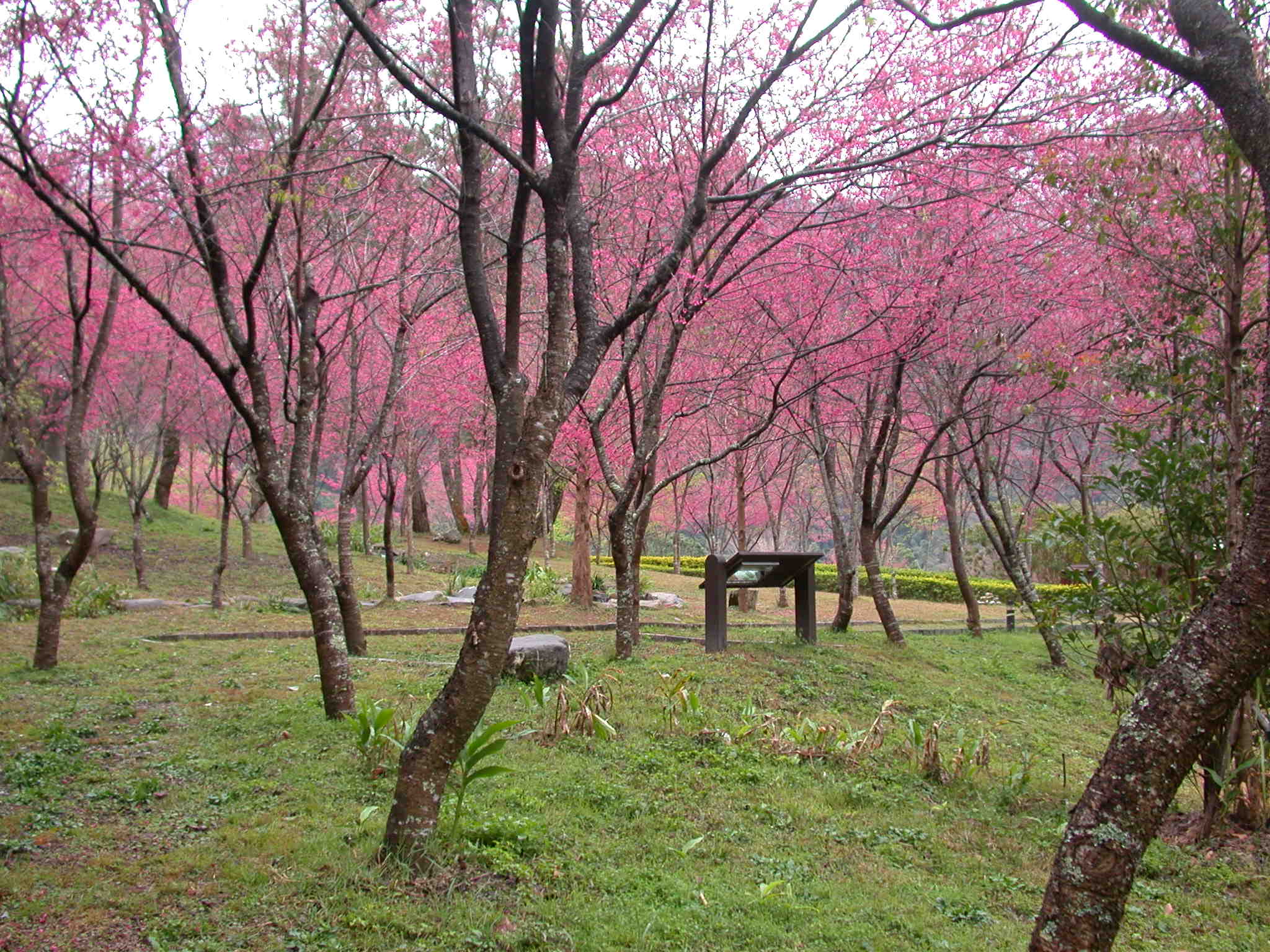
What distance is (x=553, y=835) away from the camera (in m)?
4.20

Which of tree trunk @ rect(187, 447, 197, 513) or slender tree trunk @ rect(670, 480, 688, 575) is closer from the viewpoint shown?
slender tree trunk @ rect(670, 480, 688, 575)

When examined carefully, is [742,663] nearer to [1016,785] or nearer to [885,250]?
[1016,785]

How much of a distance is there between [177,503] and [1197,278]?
107 ft

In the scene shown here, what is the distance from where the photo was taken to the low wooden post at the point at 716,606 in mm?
9414

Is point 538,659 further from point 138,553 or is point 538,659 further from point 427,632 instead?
point 138,553

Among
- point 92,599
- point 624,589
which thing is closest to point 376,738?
point 624,589

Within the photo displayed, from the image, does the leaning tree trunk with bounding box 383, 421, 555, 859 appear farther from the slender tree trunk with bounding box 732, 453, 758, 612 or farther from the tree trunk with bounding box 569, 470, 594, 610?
the slender tree trunk with bounding box 732, 453, 758, 612

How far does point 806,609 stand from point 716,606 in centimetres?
169

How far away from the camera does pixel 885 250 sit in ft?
34.8

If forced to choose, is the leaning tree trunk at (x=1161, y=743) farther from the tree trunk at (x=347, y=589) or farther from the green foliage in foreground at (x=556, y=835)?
the tree trunk at (x=347, y=589)

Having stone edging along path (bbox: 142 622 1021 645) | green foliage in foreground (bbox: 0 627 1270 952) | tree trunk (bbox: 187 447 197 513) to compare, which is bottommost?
green foliage in foreground (bbox: 0 627 1270 952)

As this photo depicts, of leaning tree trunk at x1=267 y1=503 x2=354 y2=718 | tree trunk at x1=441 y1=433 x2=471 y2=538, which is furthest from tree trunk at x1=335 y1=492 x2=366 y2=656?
tree trunk at x1=441 y1=433 x2=471 y2=538

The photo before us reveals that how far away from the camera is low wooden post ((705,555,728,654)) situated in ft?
30.9

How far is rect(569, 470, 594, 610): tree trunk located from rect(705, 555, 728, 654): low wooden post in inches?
226
